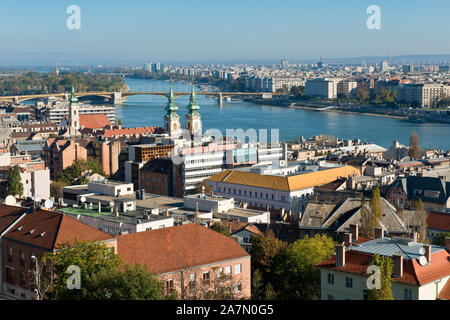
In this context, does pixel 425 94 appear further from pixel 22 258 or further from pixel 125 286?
pixel 125 286

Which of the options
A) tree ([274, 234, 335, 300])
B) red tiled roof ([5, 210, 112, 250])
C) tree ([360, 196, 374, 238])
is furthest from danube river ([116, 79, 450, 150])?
red tiled roof ([5, 210, 112, 250])

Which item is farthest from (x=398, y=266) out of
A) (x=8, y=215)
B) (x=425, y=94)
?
(x=425, y=94)

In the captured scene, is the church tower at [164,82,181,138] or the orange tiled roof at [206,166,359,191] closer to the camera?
the orange tiled roof at [206,166,359,191]

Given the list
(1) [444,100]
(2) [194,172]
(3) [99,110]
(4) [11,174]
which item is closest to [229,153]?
(2) [194,172]

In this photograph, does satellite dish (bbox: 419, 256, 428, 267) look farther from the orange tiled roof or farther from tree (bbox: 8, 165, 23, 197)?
tree (bbox: 8, 165, 23, 197)
